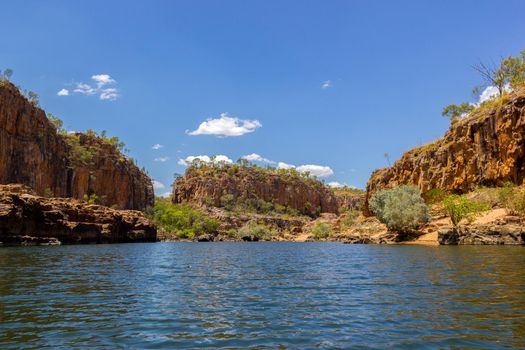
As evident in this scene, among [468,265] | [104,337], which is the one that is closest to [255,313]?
[104,337]

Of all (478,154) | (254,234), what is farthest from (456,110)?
(254,234)

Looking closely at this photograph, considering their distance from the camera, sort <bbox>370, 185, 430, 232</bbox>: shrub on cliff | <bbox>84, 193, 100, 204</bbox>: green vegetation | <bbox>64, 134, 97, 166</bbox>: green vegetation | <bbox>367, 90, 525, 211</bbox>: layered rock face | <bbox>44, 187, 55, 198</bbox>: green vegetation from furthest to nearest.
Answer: <bbox>64, 134, 97, 166</bbox>: green vegetation
<bbox>84, 193, 100, 204</bbox>: green vegetation
<bbox>44, 187, 55, 198</bbox>: green vegetation
<bbox>367, 90, 525, 211</bbox>: layered rock face
<bbox>370, 185, 430, 232</bbox>: shrub on cliff

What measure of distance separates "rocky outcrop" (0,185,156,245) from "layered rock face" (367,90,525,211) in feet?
245

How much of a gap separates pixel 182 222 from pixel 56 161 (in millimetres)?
60237

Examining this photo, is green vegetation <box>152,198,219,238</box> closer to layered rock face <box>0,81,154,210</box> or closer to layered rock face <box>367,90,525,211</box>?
layered rock face <box>0,81,154,210</box>

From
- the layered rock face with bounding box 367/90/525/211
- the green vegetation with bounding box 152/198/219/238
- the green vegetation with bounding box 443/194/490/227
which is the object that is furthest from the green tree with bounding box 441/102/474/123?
the green vegetation with bounding box 152/198/219/238

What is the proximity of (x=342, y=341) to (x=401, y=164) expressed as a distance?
114 metres

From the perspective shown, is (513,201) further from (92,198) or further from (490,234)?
(92,198)

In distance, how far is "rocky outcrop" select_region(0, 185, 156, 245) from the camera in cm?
7375

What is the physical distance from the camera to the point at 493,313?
14445 mm

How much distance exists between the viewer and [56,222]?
86.4 m

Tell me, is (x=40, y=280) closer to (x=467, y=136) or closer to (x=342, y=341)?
(x=342, y=341)

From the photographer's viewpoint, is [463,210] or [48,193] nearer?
[463,210]

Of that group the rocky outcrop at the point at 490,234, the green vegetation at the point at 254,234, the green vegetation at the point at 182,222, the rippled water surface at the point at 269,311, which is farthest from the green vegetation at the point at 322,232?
the rippled water surface at the point at 269,311
